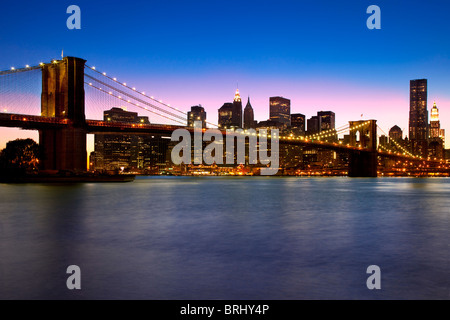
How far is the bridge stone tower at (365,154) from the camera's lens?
318 ft

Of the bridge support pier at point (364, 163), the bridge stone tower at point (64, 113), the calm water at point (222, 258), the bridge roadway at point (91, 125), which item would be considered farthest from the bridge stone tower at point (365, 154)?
the calm water at point (222, 258)

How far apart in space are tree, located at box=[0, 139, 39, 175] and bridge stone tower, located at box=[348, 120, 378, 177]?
6730 cm

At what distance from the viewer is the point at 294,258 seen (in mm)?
9664

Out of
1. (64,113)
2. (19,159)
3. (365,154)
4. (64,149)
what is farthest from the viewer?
(365,154)

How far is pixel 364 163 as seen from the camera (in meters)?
99.9

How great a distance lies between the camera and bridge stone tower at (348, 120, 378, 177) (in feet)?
318

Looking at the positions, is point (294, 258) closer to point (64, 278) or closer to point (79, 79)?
point (64, 278)

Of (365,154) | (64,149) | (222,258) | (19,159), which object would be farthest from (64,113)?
(365,154)

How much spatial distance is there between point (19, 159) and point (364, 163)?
75.9 metres

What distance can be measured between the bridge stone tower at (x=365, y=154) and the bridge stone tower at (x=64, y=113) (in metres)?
62.7

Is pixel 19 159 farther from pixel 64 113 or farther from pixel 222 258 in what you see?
pixel 222 258

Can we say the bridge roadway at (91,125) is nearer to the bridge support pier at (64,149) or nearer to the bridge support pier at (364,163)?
the bridge support pier at (64,149)

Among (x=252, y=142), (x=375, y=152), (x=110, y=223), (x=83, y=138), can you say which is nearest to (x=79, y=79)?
(x=83, y=138)

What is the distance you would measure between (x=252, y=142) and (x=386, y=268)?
6967 cm
